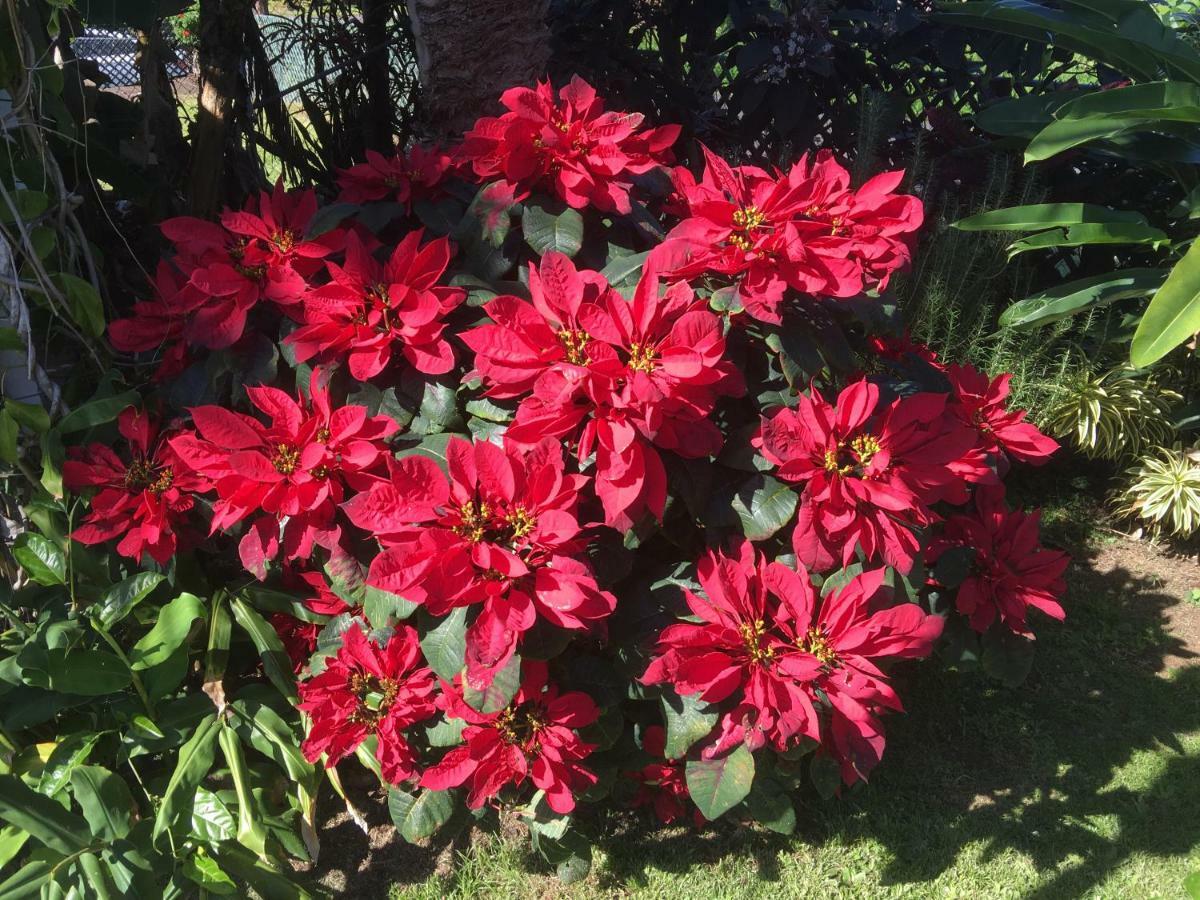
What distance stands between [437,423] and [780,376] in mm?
665

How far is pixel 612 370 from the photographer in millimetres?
1479

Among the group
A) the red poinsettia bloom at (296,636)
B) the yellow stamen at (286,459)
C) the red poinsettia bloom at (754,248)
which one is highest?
the red poinsettia bloom at (754,248)

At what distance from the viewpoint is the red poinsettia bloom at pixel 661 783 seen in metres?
1.95

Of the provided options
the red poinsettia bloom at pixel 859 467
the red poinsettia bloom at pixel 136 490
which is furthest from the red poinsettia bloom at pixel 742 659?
the red poinsettia bloom at pixel 136 490

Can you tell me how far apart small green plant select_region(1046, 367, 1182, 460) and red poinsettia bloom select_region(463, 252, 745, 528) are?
Answer: 2.39m

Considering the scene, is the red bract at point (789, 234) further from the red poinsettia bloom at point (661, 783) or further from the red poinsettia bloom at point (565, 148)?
the red poinsettia bloom at point (661, 783)

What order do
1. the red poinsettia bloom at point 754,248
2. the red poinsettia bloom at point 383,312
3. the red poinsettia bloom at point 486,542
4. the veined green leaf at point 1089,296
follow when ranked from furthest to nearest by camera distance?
the veined green leaf at point 1089,296 < the red poinsettia bloom at point 383,312 < the red poinsettia bloom at point 754,248 < the red poinsettia bloom at point 486,542

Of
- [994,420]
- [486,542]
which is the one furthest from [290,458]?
[994,420]

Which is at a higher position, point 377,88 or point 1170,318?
point 377,88

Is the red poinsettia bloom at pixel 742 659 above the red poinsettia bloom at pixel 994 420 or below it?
below

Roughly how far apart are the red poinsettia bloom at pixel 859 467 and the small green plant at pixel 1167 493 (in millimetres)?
2089

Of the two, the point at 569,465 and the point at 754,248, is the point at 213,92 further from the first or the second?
the point at 754,248

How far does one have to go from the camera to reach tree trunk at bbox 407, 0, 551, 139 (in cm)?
265

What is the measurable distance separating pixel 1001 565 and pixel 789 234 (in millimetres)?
977
